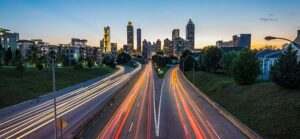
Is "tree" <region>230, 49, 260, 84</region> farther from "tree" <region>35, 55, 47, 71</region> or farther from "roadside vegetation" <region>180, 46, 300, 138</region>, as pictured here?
"tree" <region>35, 55, 47, 71</region>

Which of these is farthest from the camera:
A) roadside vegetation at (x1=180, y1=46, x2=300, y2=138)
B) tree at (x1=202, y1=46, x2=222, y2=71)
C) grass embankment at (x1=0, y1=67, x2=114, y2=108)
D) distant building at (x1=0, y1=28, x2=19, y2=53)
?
distant building at (x1=0, y1=28, x2=19, y2=53)

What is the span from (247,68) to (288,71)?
10.6 metres

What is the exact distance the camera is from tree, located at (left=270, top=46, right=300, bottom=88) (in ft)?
76.7

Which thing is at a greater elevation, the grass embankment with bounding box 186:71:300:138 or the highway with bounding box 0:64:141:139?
the grass embankment with bounding box 186:71:300:138

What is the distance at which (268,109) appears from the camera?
22562 mm

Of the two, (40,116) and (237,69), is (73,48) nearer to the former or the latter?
(40,116)

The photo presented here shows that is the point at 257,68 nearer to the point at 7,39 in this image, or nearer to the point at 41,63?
the point at 41,63

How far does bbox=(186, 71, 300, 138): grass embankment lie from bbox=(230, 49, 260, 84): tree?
203 cm

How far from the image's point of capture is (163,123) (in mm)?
23312

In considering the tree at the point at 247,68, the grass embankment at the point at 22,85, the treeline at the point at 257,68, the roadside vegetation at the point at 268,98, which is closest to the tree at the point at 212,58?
the treeline at the point at 257,68

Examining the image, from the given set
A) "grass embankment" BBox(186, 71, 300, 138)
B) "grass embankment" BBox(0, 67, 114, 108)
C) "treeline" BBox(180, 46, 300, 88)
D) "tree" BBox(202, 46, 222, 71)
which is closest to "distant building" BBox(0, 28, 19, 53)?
"grass embankment" BBox(0, 67, 114, 108)

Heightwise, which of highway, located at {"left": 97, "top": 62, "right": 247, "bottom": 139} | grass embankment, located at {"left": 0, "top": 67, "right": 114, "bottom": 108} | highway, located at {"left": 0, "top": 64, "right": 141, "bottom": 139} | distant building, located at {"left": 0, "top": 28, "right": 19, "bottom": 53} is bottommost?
highway, located at {"left": 0, "top": 64, "right": 141, "bottom": 139}

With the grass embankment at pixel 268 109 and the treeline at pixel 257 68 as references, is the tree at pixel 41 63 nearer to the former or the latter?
the grass embankment at pixel 268 109

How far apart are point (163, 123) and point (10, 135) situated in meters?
18.3
